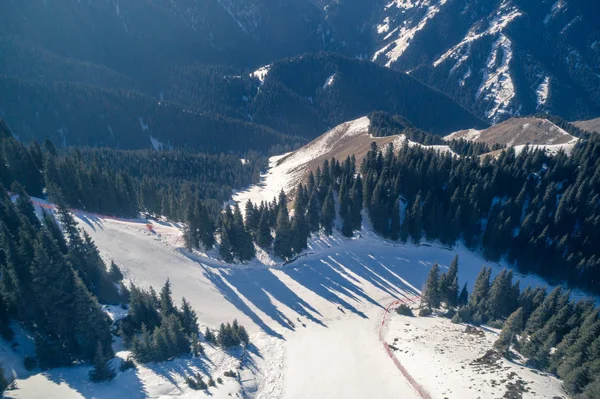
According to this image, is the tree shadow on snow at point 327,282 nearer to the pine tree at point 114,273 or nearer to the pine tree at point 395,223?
the pine tree at point 395,223

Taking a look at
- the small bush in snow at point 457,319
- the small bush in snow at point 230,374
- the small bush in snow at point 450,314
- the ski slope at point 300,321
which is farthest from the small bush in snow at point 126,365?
the small bush in snow at point 450,314

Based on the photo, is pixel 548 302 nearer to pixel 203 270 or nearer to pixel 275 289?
pixel 275 289

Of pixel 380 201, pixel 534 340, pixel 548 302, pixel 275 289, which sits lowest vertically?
pixel 275 289

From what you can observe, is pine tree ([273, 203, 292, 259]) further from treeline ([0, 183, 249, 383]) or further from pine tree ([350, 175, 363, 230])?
treeline ([0, 183, 249, 383])

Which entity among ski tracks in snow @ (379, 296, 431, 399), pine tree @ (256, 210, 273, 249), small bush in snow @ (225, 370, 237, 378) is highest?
pine tree @ (256, 210, 273, 249)

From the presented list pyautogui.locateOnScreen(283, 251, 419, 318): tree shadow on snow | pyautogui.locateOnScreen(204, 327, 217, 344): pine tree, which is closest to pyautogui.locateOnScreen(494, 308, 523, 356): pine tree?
pyautogui.locateOnScreen(283, 251, 419, 318): tree shadow on snow

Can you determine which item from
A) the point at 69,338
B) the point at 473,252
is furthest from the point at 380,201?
the point at 69,338

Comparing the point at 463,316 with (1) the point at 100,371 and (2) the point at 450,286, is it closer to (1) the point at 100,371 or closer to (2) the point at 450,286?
(2) the point at 450,286
